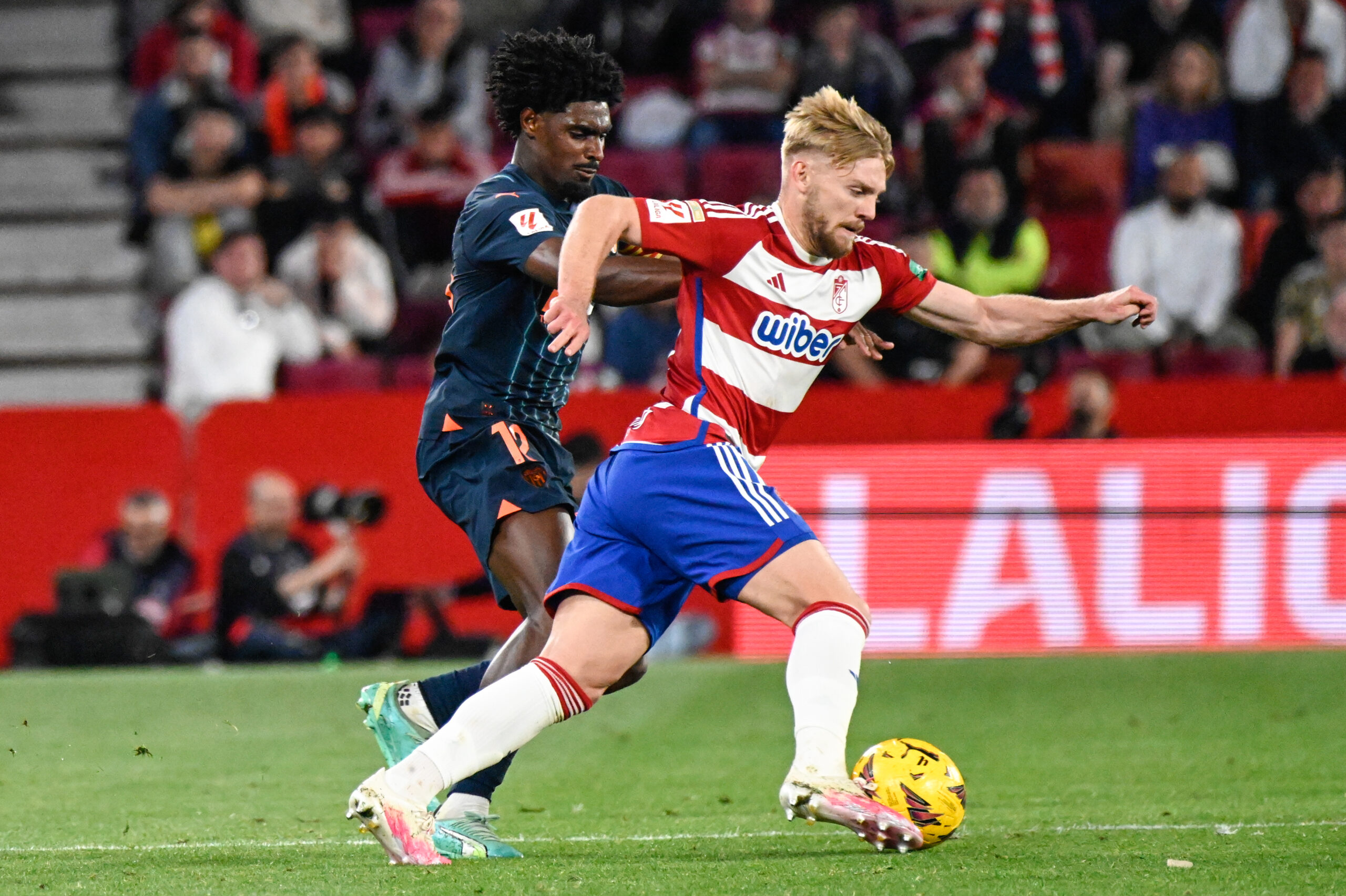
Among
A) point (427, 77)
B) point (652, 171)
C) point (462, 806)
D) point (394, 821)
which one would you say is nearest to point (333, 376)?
point (652, 171)

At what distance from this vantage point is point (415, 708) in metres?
5.24

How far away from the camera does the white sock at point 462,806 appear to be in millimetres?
5078

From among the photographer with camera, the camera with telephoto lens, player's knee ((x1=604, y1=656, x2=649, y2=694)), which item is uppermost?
player's knee ((x1=604, y1=656, x2=649, y2=694))

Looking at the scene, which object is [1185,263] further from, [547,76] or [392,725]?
[392,725]

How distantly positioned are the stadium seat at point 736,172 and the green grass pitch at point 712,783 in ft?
→ 13.1

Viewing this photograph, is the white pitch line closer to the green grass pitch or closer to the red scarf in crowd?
the green grass pitch

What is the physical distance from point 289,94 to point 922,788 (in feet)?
35.7

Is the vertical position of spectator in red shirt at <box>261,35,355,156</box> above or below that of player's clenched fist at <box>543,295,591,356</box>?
above

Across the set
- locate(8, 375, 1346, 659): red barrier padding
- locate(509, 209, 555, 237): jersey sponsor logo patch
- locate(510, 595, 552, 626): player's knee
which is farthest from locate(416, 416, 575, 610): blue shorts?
locate(8, 375, 1346, 659): red barrier padding

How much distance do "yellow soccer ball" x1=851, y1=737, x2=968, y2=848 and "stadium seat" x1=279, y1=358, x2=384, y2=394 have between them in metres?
8.08

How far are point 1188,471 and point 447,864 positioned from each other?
715 cm

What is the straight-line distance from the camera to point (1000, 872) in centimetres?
438

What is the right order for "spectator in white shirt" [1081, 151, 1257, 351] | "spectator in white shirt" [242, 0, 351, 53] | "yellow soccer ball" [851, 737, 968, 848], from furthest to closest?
"spectator in white shirt" [242, 0, 351, 53]
"spectator in white shirt" [1081, 151, 1257, 351]
"yellow soccer ball" [851, 737, 968, 848]

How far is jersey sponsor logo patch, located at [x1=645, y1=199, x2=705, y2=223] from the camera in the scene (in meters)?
4.51
